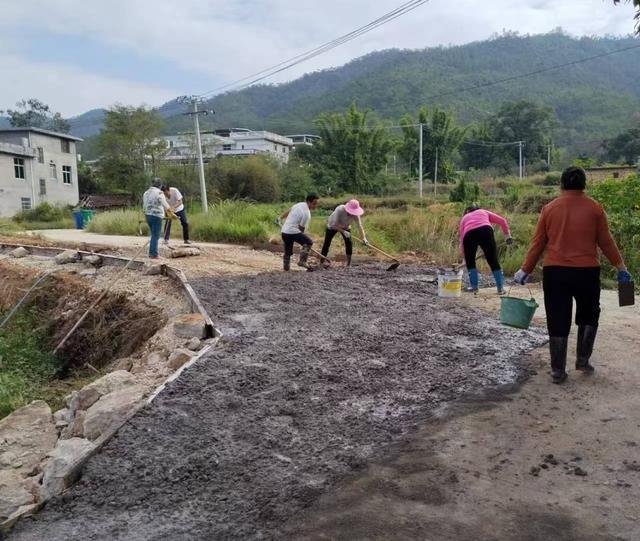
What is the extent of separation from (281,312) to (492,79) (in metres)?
112

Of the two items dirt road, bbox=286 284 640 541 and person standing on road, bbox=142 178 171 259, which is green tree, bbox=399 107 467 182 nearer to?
person standing on road, bbox=142 178 171 259

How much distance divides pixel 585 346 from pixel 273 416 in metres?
2.50

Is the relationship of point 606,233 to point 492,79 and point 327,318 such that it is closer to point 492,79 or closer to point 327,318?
point 327,318

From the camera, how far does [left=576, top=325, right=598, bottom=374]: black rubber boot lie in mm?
4703

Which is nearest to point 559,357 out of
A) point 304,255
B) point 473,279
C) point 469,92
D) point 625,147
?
point 473,279

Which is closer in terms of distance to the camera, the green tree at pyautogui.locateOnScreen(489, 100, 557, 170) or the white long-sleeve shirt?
the white long-sleeve shirt

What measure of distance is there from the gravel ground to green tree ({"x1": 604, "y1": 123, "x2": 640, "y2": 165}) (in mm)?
51740

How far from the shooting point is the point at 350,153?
164 ft

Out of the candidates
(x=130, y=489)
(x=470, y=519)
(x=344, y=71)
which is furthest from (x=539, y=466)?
(x=344, y=71)

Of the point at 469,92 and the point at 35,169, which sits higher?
the point at 469,92

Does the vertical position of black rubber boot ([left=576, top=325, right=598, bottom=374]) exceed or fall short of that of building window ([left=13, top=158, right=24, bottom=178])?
it falls short

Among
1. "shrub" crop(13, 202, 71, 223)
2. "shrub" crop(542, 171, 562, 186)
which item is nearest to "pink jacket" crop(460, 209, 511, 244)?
Result: "shrub" crop(13, 202, 71, 223)

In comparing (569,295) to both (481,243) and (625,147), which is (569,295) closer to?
(481,243)

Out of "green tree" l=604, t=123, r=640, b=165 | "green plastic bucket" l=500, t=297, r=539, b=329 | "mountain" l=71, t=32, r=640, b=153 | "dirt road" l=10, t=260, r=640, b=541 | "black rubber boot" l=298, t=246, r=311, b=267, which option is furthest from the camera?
"mountain" l=71, t=32, r=640, b=153
